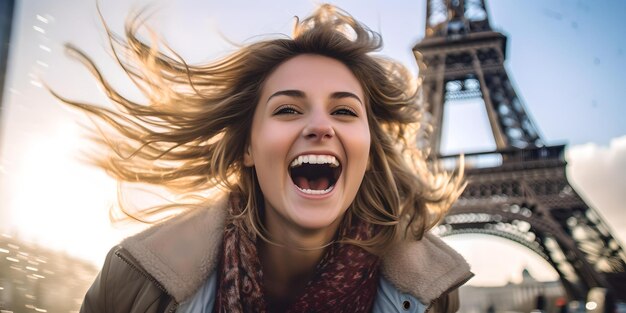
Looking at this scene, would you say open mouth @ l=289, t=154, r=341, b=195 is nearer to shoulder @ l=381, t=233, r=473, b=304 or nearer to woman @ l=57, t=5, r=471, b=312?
woman @ l=57, t=5, r=471, b=312

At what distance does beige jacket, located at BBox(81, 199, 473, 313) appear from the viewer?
7.48 feet

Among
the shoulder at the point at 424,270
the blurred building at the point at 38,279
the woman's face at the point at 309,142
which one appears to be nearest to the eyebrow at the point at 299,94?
the woman's face at the point at 309,142

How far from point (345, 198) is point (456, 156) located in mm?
18791

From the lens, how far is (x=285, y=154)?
2330 mm

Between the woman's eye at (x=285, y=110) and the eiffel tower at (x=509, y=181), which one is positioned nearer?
the woman's eye at (x=285, y=110)

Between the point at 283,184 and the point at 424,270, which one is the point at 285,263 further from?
the point at 424,270

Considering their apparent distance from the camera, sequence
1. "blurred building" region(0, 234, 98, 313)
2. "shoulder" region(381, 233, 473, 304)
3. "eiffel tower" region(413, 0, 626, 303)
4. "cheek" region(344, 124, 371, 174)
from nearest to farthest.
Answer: "cheek" region(344, 124, 371, 174)
"shoulder" region(381, 233, 473, 304)
"blurred building" region(0, 234, 98, 313)
"eiffel tower" region(413, 0, 626, 303)

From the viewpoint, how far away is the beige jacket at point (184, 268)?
7.48ft

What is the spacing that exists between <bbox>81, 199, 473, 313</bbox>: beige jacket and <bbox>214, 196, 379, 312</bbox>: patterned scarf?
95 mm

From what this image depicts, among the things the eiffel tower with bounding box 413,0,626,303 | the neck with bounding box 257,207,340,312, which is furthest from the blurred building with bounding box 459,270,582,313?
the neck with bounding box 257,207,340,312

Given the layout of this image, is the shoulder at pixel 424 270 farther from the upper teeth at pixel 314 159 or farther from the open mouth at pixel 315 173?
the upper teeth at pixel 314 159

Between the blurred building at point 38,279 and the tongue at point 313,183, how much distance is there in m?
1.69

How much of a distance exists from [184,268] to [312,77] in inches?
40.8

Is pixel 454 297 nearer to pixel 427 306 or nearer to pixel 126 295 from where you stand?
pixel 427 306
